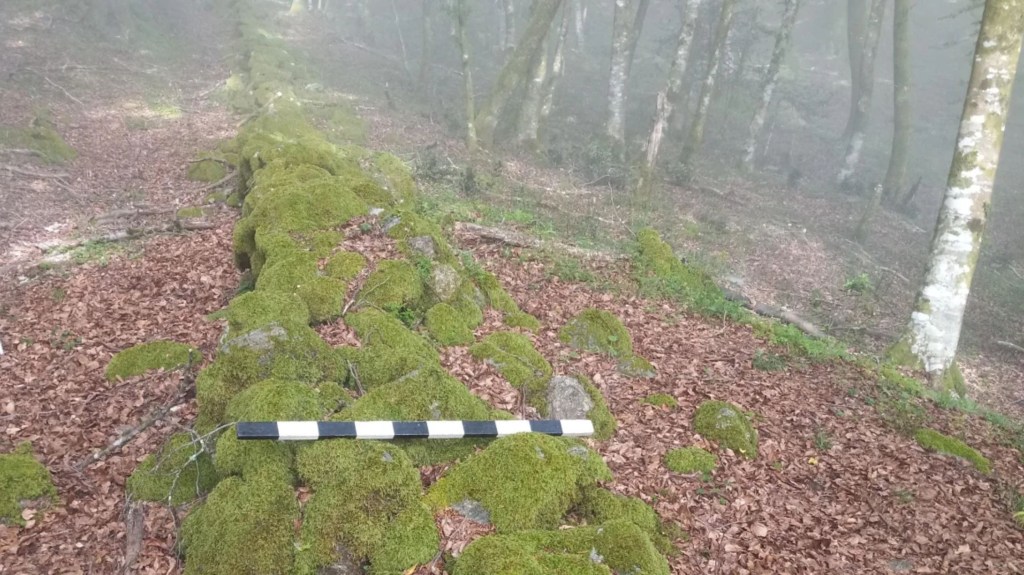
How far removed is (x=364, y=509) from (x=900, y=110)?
2521cm

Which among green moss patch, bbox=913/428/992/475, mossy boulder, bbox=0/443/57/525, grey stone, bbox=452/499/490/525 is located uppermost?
grey stone, bbox=452/499/490/525

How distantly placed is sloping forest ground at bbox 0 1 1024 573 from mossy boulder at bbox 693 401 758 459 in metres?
0.13

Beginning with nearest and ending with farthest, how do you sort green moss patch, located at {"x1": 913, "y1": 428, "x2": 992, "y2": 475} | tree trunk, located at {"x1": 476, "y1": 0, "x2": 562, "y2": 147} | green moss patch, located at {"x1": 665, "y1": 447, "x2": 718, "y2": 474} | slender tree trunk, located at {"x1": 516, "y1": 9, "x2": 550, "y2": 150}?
green moss patch, located at {"x1": 665, "y1": 447, "x2": 718, "y2": 474} < green moss patch, located at {"x1": 913, "y1": 428, "x2": 992, "y2": 475} < tree trunk, located at {"x1": 476, "y1": 0, "x2": 562, "y2": 147} < slender tree trunk, located at {"x1": 516, "y1": 9, "x2": 550, "y2": 150}

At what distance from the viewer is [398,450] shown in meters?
4.38

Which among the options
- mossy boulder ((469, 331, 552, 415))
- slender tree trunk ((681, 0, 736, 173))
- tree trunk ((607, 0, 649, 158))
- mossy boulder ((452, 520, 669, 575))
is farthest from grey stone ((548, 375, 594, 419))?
slender tree trunk ((681, 0, 736, 173))

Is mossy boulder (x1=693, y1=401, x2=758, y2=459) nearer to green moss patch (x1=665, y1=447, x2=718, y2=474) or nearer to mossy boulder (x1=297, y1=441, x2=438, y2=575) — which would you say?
green moss patch (x1=665, y1=447, x2=718, y2=474)

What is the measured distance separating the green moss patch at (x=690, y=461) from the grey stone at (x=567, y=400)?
878mm

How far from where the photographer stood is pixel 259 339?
17.4 ft

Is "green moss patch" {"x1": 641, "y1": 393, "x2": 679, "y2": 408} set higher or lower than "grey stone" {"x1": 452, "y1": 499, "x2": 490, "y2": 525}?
lower

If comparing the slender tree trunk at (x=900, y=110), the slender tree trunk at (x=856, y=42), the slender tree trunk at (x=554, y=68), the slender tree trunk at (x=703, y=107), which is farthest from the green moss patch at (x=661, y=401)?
the slender tree trunk at (x=856, y=42)

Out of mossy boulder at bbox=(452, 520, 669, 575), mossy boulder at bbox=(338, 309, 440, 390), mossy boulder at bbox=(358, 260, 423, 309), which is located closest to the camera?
mossy boulder at bbox=(452, 520, 669, 575)

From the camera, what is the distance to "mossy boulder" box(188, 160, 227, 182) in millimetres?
12828

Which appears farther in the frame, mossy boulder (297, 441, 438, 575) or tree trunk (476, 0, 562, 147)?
tree trunk (476, 0, 562, 147)

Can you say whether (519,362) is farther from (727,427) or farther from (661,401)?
(727,427)
